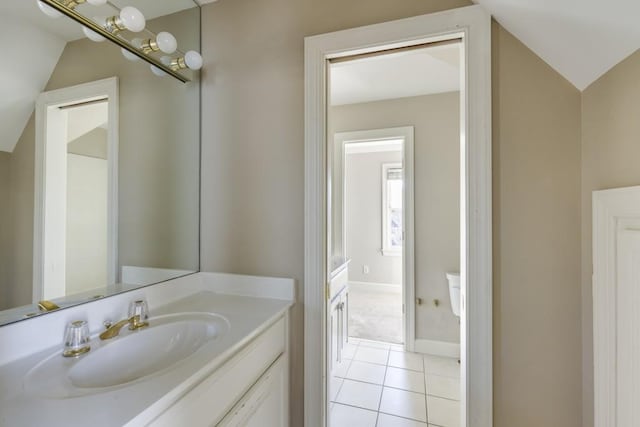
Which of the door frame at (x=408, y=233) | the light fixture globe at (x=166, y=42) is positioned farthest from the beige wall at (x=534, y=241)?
the door frame at (x=408, y=233)

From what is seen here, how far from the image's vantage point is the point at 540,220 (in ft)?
3.26

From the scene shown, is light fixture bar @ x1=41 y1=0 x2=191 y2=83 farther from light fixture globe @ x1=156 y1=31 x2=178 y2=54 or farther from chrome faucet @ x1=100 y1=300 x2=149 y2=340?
chrome faucet @ x1=100 y1=300 x2=149 y2=340

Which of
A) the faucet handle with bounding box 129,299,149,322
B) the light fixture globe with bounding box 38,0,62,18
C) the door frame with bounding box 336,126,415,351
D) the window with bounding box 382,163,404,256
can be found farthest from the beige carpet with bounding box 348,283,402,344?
the light fixture globe with bounding box 38,0,62,18

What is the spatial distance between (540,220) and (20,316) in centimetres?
171

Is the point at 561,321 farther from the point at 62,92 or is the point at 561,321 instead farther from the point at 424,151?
the point at 62,92

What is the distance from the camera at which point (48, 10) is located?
0.89 m

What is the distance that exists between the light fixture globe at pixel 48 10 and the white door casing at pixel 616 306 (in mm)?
1796

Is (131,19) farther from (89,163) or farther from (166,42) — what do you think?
(89,163)

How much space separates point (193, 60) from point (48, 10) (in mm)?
515

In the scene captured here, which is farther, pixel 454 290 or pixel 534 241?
pixel 454 290

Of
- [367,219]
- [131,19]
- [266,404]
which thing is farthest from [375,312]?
[131,19]

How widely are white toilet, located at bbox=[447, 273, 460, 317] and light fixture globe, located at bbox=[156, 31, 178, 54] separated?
2.38 metres

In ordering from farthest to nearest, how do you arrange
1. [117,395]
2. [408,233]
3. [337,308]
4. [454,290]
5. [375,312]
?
[375,312]
[408,233]
[454,290]
[337,308]
[117,395]

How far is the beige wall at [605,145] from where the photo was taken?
74 centimetres
